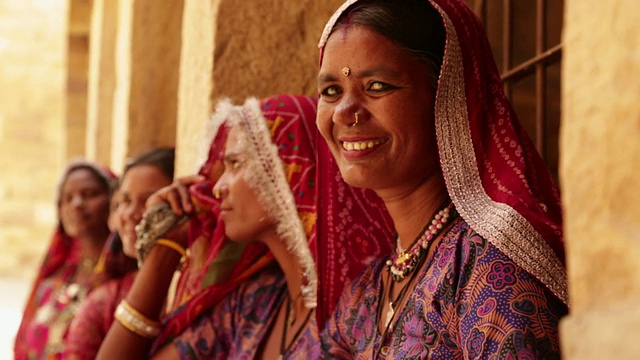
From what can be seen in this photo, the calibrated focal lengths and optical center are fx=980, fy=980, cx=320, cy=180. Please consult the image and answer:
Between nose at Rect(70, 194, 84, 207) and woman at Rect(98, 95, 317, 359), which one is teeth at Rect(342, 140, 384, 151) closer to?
woman at Rect(98, 95, 317, 359)

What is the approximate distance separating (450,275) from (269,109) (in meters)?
1.20

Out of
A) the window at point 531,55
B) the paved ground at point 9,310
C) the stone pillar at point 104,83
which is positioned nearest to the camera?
the window at point 531,55

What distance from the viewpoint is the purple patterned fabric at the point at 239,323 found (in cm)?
288

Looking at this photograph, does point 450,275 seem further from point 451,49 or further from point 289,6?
point 289,6

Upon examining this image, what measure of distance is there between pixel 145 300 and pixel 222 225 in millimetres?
420

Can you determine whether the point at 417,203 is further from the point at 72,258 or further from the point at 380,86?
the point at 72,258

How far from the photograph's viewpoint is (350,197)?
242 cm

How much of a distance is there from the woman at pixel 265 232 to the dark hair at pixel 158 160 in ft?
3.13

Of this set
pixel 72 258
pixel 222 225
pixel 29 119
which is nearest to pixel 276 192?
pixel 222 225

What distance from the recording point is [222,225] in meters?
3.01

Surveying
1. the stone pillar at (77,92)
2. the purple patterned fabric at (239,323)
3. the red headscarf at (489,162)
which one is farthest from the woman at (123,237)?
the stone pillar at (77,92)

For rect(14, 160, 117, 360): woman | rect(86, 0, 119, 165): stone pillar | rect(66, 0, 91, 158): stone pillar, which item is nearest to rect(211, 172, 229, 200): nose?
rect(14, 160, 117, 360): woman

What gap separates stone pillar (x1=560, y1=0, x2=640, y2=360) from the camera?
842 millimetres

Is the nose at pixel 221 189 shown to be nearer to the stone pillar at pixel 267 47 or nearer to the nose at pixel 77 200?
the stone pillar at pixel 267 47
